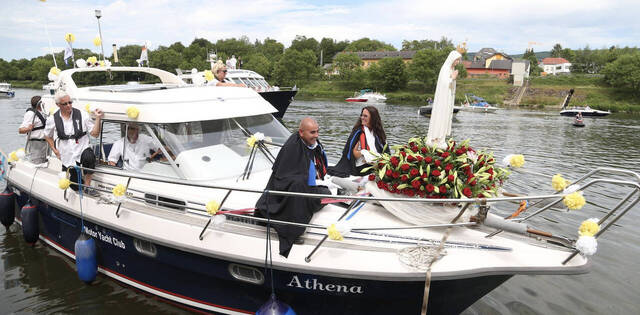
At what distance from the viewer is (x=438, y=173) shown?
3652 mm

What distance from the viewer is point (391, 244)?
3.72m

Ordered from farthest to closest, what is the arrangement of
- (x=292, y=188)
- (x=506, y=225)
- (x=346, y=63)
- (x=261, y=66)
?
(x=261, y=66) → (x=346, y=63) → (x=292, y=188) → (x=506, y=225)

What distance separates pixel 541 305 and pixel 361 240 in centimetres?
330

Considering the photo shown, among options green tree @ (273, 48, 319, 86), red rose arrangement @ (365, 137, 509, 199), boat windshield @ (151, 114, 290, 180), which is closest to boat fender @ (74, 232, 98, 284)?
boat windshield @ (151, 114, 290, 180)

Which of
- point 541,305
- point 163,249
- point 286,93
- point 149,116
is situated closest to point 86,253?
point 163,249

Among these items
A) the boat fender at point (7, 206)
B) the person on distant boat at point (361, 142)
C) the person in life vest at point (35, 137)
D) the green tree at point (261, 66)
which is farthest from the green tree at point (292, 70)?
the person on distant boat at point (361, 142)

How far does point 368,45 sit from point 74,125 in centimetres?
13230

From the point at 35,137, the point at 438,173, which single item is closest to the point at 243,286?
the point at 438,173

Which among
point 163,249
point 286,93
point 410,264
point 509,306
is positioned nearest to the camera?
point 410,264

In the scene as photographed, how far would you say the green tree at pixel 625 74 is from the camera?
5166 centimetres

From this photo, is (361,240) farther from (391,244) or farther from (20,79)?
(20,79)

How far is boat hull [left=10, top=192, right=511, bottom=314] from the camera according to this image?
3594 millimetres

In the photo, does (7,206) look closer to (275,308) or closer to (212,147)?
(212,147)

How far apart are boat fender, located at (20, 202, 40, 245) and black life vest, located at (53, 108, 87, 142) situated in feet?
5.59
